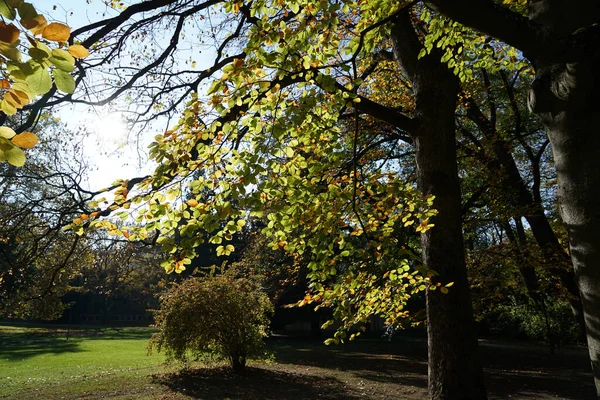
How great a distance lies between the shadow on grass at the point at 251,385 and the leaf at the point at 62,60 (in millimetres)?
9592

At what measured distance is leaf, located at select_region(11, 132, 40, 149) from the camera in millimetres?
1474

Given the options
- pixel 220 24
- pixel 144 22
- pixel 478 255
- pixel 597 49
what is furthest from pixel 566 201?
pixel 478 255

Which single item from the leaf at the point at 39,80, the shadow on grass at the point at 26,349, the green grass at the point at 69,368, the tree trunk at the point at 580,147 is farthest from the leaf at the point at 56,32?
the shadow on grass at the point at 26,349

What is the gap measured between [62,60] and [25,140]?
0.34 metres

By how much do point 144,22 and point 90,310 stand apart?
4870cm

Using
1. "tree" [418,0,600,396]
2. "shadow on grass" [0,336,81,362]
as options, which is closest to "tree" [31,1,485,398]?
"tree" [418,0,600,396]

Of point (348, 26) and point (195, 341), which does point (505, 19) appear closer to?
point (348, 26)

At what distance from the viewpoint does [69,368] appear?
49.2 ft

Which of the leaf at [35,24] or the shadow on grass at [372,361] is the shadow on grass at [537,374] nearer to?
the shadow on grass at [372,361]

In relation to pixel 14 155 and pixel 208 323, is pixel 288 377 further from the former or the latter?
pixel 14 155

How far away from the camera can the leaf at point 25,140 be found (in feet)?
4.83

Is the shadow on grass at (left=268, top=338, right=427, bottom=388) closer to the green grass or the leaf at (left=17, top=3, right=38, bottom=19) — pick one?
the green grass

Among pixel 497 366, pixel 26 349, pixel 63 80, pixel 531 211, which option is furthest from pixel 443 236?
pixel 26 349

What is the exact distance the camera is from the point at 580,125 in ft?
9.19
